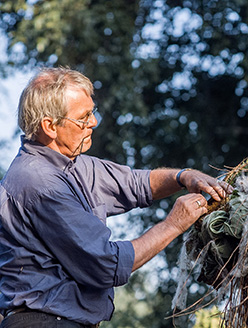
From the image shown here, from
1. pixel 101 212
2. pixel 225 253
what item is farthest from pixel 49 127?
pixel 225 253

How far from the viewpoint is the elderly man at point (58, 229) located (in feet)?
7.25

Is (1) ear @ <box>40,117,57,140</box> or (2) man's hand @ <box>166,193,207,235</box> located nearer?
(2) man's hand @ <box>166,193,207,235</box>

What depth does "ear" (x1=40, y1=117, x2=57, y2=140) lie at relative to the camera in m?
2.44

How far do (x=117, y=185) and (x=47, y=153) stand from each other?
0.46m

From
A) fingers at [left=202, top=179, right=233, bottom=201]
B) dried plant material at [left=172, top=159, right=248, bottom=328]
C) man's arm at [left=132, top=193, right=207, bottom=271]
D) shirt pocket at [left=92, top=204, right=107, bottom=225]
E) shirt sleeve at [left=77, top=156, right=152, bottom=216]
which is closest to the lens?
dried plant material at [left=172, top=159, right=248, bottom=328]

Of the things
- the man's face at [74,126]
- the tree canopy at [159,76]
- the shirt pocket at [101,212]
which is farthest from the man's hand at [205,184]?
the tree canopy at [159,76]

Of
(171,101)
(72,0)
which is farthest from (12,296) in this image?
(171,101)

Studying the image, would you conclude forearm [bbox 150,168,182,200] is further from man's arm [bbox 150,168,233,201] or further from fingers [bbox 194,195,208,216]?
fingers [bbox 194,195,208,216]

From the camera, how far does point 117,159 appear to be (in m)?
7.01

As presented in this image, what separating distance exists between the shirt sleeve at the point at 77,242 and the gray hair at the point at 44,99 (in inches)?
13.9

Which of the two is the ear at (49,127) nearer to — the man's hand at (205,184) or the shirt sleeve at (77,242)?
the shirt sleeve at (77,242)

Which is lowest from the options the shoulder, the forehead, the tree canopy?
the tree canopy

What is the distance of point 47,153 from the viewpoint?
243 centimetres

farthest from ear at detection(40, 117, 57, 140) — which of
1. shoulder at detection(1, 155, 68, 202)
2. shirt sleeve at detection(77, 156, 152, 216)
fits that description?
shirt sleeve at detection(77, 156, 152, 216)
